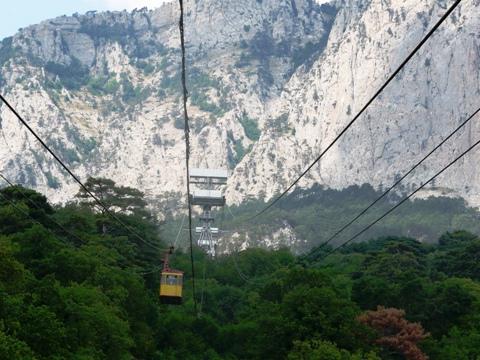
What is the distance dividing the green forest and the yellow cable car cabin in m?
4.13

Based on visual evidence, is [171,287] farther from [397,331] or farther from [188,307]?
[188,307]

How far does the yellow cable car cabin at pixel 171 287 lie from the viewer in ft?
322

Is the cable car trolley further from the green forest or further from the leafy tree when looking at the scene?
the leafy tree

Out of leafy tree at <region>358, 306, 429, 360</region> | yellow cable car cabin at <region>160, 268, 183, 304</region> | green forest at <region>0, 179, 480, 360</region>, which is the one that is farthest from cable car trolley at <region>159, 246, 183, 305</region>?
leafy tree at <region>358, 306, 429, 360</region>

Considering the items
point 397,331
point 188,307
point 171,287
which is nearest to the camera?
point 171,287

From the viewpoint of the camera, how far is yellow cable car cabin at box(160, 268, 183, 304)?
9806cm

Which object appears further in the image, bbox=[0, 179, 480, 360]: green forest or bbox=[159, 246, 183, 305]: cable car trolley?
bbox=[159, 246, 183, 305]: cable car trolley

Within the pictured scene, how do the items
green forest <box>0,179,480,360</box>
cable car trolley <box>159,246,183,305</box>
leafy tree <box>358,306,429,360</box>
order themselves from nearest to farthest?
green forest <box>0,179,480,360</box> < cable car trolley <box>159,246,183,305</box> < leafy tree <box>358,306,429,360</box>

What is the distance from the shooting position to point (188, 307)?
145000 mm

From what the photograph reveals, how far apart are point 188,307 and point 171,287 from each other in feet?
155

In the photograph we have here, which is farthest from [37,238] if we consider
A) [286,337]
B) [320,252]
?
[320,252]

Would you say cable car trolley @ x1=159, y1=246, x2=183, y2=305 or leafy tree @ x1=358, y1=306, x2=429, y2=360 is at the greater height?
cable car trolley @ x1=159, y1=246, x2=183, y2=305

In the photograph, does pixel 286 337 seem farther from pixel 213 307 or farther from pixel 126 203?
pixel 126 203

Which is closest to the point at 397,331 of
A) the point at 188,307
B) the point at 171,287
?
the point at 171,287
